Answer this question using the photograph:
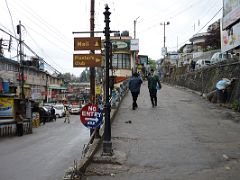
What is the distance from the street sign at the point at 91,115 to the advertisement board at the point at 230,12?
1731cm

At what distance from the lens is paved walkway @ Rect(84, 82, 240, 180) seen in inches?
341

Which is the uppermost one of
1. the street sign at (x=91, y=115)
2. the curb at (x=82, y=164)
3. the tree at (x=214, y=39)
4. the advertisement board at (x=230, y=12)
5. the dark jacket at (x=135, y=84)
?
the tree at (x=214, y=39)

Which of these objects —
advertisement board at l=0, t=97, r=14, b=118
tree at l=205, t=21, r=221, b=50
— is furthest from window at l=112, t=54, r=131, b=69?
advertisement board at l=0, t=97, r=14, b=118

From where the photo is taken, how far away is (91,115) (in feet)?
31.5

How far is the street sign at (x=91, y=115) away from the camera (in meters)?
9.55

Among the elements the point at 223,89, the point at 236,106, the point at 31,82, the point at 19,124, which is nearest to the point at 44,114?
the point at 19,124

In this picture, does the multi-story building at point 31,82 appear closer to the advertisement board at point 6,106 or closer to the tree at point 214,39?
the advertisement board at point 6,106

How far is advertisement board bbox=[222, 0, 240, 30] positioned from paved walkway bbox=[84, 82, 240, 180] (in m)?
9.26

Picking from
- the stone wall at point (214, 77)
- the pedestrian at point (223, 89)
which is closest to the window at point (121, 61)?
the stone wall at point (214, 77)

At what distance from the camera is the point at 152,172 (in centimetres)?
873

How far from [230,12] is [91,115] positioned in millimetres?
19391

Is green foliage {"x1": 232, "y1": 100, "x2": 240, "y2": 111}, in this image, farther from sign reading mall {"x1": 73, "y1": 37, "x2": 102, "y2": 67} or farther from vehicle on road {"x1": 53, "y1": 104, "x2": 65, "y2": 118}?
vehicle on road {"x1": 53, "y1": 104, "x2": 65, "y2": 118}

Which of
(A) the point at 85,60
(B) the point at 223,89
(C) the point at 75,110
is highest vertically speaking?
(A) the point at 85,60

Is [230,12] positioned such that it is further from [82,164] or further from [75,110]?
[75,110]
